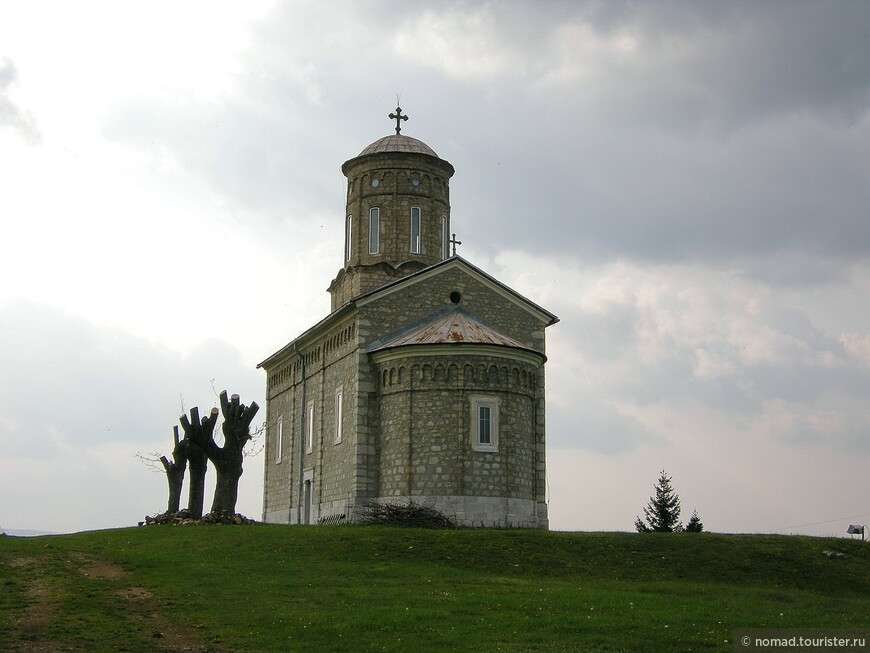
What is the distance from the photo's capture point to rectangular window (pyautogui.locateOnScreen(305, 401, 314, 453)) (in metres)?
39.7

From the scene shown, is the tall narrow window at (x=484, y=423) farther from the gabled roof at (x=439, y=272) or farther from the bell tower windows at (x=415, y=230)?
the bell tower windows at (x=415, y=230)

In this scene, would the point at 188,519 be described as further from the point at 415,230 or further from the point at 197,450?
the point at 415,230

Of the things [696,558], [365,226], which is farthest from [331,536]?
[365,226]

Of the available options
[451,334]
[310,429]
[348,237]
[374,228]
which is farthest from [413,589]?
[348,237]

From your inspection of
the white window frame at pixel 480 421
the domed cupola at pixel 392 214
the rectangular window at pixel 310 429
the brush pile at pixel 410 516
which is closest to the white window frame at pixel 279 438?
the rectangular window at pixel 310 429

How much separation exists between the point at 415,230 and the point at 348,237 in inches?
116

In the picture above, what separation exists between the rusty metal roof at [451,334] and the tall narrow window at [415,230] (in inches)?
205

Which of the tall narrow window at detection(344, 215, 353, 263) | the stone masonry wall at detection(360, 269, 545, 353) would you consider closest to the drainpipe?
the tall narrow window at detection(344, 215, 353, 263)

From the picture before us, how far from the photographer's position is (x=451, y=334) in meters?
33.8

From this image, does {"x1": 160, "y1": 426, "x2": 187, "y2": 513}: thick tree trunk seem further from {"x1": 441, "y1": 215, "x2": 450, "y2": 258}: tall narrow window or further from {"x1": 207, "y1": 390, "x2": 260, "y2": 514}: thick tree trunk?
{"x1": 441, "y1": 215, "x2": 450, "y2": 258}: tall narrow window

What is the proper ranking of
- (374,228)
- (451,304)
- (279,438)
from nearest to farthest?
(451,304)
(374,228)
(279,438)

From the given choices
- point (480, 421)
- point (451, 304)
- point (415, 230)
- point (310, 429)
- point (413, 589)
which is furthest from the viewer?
point (415, 230)

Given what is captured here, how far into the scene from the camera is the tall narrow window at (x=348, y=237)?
41.9 metres

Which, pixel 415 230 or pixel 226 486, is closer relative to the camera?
pixel 226 486
